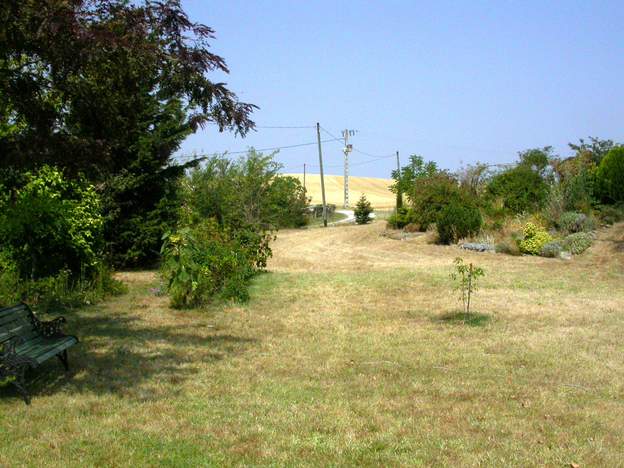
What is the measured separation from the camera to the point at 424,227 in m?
24.2

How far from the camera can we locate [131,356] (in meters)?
7.86

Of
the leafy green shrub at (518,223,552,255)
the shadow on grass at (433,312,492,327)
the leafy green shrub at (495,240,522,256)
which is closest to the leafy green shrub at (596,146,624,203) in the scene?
Answer: the leafy green shrub at (518,223,552,255)

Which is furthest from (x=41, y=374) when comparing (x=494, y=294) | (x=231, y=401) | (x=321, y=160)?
(x=321, y=160)

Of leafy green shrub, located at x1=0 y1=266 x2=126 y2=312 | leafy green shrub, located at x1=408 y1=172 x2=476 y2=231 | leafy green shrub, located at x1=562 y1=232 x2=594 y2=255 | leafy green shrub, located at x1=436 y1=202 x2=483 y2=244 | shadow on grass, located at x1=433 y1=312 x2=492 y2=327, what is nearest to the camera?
shadow on grass, located at x1=433 y1=312 x2=492 y2=327

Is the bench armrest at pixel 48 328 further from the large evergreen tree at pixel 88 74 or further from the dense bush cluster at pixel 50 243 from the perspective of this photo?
the dense bush cluster at pixel 50 243

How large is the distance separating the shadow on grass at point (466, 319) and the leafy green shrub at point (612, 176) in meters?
11.7

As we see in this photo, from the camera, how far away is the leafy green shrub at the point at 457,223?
20547 mm

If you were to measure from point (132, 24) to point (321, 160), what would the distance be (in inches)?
1577

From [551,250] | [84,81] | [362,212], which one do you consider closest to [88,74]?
[84,81]

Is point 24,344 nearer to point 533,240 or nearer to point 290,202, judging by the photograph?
point 533,240

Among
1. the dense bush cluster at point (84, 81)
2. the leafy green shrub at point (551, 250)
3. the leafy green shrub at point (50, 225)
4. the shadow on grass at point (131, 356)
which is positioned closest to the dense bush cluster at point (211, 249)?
the shadow on grass at point (131, 356)

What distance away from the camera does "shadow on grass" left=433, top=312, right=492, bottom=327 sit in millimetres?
10084

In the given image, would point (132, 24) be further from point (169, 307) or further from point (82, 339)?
point (169, 307)

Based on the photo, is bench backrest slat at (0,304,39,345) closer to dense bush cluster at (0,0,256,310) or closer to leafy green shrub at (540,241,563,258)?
dense bush cluster at (0,0,256,310)
